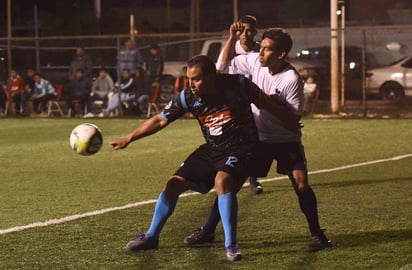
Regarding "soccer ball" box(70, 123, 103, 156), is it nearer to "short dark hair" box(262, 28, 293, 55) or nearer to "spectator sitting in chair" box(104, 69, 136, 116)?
"short dark hair" box(262, 28, 293, 55)

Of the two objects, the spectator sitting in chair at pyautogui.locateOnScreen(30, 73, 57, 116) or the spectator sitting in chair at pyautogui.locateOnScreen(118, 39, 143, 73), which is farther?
the spectator sitting in chair at pyautogui.locateOnScreen(30, 73, 57, 116)

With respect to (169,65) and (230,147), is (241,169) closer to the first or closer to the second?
(230,147)

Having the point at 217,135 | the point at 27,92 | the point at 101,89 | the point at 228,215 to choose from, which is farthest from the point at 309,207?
the point at 27,92

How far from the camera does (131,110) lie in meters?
24.7

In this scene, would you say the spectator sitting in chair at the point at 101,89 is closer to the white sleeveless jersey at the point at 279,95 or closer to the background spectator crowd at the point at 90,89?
the background spectator crowd at the point at 90,89

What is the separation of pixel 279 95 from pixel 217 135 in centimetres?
67

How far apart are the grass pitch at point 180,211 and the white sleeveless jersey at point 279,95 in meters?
0.86

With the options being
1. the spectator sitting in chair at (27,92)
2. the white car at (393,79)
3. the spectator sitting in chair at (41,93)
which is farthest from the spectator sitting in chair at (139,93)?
the white car at (393,79)

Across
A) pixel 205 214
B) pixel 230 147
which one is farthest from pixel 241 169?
pixel 205 214

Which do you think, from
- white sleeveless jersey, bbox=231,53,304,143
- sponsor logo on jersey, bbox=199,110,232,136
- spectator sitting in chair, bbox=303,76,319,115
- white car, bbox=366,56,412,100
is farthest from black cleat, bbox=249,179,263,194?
white car, bbox=366,56,412,100

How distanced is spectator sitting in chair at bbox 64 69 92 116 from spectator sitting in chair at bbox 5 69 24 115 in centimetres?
152

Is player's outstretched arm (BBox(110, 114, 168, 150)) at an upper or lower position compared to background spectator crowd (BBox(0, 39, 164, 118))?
upper

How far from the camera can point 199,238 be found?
7902 millimetres

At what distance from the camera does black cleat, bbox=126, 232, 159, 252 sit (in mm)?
7539
